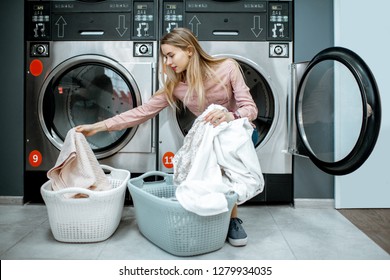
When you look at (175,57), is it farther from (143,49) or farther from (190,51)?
(143,49)

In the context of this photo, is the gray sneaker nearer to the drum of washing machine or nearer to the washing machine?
the washing machine

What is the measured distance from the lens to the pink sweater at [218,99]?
1.57 m

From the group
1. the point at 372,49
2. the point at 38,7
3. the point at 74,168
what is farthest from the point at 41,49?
the point at 372,49

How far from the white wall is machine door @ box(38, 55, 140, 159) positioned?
3.73ft

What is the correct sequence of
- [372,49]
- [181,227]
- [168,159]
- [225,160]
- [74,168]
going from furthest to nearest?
[168,159] < [372,49] < [74,168] < [225,160] < [181,227]

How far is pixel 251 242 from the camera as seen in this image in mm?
1454

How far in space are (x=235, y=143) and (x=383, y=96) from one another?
97 cm

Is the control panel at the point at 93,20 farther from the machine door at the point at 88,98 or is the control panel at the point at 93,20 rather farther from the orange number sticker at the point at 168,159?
the orange number sticker at the point at 168,159

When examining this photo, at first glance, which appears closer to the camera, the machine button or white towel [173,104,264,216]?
white towel [173,104,264,216]

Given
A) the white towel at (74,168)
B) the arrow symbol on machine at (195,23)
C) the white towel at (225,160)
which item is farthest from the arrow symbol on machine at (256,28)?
the white towel at (74,168)

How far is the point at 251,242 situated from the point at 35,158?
4.09 feet

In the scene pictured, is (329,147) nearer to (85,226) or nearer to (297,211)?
(297,211)

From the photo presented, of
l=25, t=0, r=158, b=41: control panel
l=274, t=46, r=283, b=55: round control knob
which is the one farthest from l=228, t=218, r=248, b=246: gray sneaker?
l=25, t=0, r=158, b=41: control panel

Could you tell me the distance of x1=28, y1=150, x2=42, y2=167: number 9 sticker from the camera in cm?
196
